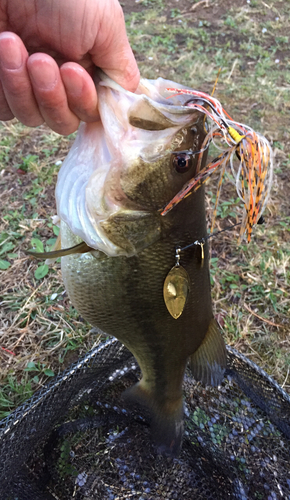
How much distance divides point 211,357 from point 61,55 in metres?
1.34

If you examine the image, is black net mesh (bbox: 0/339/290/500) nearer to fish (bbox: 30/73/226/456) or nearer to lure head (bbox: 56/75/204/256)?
fish (bbox: 30/73/226/456)

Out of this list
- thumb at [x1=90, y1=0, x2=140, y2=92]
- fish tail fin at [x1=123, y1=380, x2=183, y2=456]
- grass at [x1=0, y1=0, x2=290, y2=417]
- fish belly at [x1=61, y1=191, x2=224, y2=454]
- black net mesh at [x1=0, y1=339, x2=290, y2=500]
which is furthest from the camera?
grass at [x1=0, y1=0, x2=290, y2=417]

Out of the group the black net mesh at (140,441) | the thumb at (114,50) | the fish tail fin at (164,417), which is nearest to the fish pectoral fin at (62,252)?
the thumb at (114,50)

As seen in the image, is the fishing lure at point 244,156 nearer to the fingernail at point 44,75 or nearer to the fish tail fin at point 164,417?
the fingernail at point 44,75

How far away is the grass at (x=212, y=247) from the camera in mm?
2488

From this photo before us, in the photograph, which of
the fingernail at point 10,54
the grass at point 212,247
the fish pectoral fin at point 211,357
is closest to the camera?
the fingernail at point 10,54

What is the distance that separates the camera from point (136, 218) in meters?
1.24

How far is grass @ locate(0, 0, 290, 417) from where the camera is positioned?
2488 millimetres

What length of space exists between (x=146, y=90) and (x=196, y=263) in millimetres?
627

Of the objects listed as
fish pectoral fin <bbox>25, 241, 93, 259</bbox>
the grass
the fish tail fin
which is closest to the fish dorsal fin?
fish pectoral fin <bbox>25, 241, 93, 259</bbox>

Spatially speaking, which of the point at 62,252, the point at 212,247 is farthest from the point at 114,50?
the point at 212,247

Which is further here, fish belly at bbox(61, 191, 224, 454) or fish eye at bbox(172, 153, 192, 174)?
fish belly at bbox(61, 191, 224, 454)

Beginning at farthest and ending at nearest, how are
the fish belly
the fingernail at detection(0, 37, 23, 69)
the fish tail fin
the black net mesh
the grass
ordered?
the grass → the black net mesh → the fish tail fin → the fish belly → the fingernail at detection(0, 37, 23, 69)

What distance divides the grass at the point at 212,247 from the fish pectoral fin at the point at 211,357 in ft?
3.11
